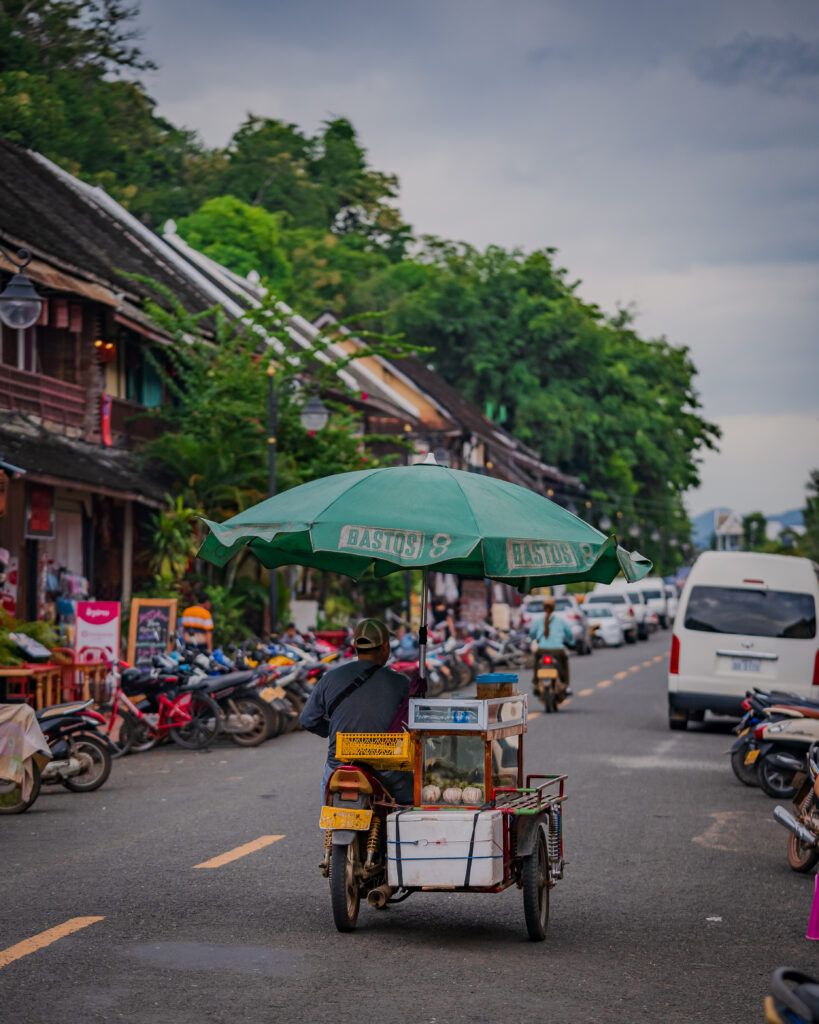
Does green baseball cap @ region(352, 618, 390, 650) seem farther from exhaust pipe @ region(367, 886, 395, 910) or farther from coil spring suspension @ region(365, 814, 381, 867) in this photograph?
exhaust pipe @ region(367, 886, 395, 910)

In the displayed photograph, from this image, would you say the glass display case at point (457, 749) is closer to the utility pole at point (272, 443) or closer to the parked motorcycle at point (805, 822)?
the parked motorcycle at point (805, 822)

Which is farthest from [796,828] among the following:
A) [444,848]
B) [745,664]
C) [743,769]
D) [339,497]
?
[745,664]

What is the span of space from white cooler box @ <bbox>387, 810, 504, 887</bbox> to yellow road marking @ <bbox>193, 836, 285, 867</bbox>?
8.53 ft

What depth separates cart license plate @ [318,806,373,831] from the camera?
852 centimetres

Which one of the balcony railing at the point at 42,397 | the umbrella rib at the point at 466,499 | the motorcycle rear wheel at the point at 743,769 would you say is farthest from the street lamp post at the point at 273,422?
the umbrella rib at the point at 466,499

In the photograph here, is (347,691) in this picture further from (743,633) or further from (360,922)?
(743,633)

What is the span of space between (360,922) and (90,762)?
6.76 metres

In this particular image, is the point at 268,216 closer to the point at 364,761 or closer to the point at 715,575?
the point at 715,575

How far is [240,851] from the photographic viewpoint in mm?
11547

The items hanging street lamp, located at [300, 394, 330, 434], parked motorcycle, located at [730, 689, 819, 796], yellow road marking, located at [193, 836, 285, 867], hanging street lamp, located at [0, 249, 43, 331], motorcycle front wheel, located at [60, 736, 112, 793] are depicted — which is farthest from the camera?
hanging street lamp, located at [300, 394, 330, 434]

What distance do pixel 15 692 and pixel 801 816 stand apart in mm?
9654

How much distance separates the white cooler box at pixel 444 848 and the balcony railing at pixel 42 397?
18.0 meters

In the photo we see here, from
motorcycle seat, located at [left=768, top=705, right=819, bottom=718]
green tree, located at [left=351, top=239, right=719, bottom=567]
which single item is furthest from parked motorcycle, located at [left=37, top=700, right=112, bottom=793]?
green tree, located at [left=351, top=239, right=719, bottom=567]

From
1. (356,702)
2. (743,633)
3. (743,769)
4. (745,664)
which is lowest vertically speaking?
(743,769)
